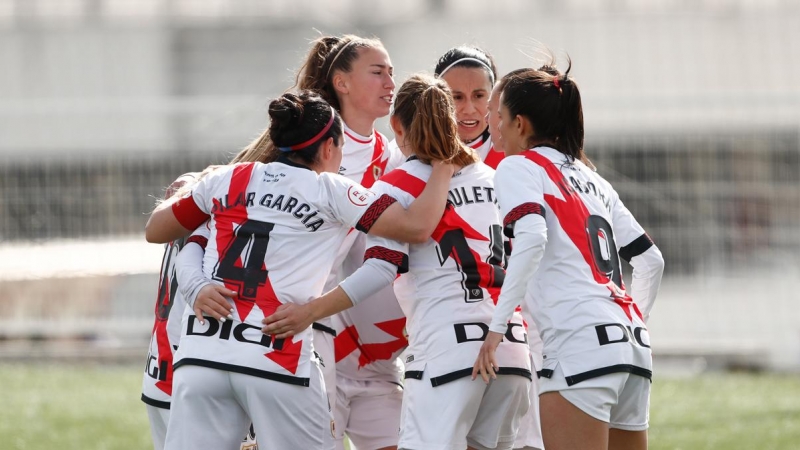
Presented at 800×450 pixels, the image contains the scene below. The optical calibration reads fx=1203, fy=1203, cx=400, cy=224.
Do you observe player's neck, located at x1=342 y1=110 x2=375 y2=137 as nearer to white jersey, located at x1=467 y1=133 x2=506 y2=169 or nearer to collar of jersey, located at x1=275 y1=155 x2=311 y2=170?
white jersey, located at x1=467 y1=133 x2=506 y2=169

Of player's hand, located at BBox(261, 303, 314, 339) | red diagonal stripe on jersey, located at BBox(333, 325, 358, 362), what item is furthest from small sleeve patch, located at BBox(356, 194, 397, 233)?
red diagonal stripe on jersey, located at BBox(333, 325, 358, 362)

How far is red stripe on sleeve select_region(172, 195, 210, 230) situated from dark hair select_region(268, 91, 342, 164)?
409mm

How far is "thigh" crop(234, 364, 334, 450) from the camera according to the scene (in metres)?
4.30

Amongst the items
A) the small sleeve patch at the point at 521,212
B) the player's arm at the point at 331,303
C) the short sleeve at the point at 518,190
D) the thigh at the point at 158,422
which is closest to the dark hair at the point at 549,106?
the short sleeve at the point at 518,190

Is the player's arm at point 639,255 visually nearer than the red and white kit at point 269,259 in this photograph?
No

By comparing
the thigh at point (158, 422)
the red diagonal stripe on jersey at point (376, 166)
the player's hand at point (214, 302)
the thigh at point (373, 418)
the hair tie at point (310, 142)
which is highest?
the hair tie at point (310, 142)

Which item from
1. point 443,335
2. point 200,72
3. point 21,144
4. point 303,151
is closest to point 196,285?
point 303,151

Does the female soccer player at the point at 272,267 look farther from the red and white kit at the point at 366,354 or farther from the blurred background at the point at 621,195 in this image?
the blurred background at the point at 621,195

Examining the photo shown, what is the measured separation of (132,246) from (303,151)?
31.4 ft

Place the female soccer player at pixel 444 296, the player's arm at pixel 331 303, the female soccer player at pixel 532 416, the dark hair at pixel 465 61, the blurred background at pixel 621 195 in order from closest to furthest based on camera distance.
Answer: the player's arm at pixel 331 303 < the female soccer player at pixel 444 296 < the female soccer player at pixel 532 416 < the dark hair at pixel 465 61 < the blurred background at pixel 621 195

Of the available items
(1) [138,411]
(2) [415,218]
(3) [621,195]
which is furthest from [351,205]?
(3) [621,195]

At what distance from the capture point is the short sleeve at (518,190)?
4.28 meters

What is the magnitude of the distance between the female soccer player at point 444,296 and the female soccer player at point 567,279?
7.7 inches

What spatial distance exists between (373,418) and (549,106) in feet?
5.79
